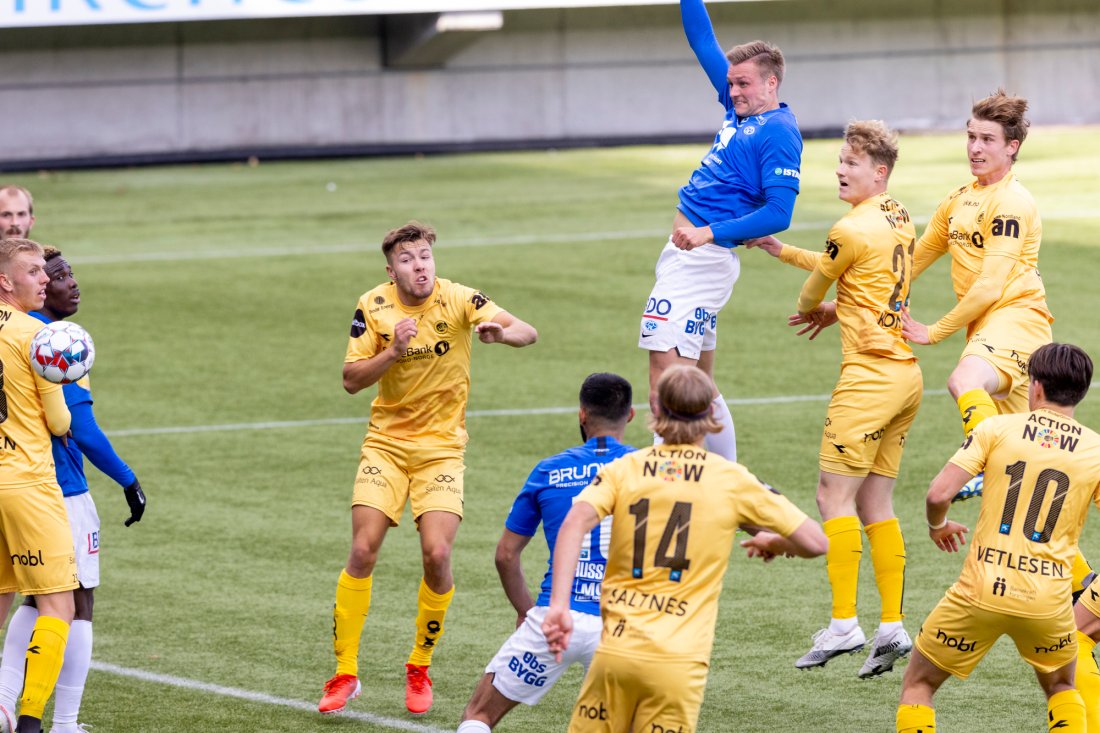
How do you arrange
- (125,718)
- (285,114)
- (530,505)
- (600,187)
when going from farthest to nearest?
(285,114) → (600,187) → (125,718) → (530,505)

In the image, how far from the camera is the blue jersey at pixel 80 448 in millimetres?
7621

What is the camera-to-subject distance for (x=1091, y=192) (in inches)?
980

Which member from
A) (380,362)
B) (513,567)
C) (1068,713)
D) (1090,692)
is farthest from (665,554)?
(380,362)

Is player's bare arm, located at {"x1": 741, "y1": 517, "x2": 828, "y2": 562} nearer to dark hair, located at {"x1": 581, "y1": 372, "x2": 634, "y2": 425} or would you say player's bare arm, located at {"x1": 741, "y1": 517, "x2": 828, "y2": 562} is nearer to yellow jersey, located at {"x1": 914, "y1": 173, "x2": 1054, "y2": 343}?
dark hair, located at {"x1": 581, "y1": 372, "x2": 634, "y2": 425}

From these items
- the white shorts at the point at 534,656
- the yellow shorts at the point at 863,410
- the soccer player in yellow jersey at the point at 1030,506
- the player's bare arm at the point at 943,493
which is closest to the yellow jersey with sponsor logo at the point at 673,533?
the white shorts at the point at 534,656

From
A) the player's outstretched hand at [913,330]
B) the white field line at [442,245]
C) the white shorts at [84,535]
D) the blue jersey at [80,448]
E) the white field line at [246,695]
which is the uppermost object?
the white field line at [442,245]

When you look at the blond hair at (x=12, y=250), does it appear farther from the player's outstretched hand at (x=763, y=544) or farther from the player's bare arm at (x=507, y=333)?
the player's outstretched hand at (x=763, y=544)

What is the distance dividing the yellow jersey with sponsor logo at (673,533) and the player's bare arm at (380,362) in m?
2.15

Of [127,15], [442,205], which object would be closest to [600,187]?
[442,205]

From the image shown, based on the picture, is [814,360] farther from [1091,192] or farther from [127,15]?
[127,15]

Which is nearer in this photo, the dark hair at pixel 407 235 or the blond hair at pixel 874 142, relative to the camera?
the dark hair at pixel 407 235

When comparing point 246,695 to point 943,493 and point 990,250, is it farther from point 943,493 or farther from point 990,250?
point 990,250

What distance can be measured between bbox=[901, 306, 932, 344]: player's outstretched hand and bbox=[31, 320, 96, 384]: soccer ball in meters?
4.05

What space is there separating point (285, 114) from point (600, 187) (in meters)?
8.87
